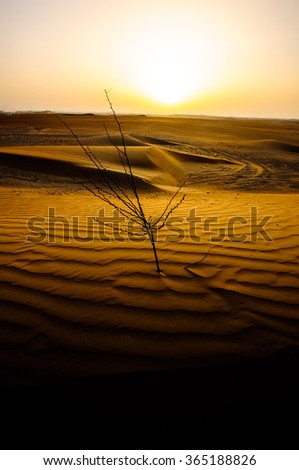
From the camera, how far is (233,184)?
29.5ft

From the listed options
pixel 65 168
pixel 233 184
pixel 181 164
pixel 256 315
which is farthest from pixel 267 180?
pixel 256 315

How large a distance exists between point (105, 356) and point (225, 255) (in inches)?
66.2

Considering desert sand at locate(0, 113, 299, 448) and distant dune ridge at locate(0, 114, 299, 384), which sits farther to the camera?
distant dune ridge at locate(0, 114, 299, 384)

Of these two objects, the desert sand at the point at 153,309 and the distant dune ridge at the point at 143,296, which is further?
the distant dune ridge at the point at 143,296

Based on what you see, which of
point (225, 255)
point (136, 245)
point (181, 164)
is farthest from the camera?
point (181, 164)

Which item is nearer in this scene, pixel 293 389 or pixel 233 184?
pixel 293 389

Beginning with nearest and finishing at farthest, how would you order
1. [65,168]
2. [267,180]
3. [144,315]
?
[144,315]
[65,168]
[267,180]

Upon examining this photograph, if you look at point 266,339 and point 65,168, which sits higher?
point 65,168

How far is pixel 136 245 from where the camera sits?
3297 millimetres

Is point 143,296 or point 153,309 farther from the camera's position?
point 143,296

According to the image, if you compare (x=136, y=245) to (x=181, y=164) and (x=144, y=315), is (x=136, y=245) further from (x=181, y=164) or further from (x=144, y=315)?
(x=181, y=164)

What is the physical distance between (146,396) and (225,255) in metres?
1.77

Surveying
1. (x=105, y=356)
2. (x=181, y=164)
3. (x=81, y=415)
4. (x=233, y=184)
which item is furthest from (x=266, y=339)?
(x=181, y=164)
